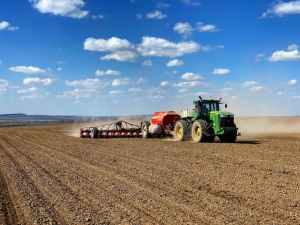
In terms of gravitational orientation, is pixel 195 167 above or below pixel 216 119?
below

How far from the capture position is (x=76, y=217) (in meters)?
6.17

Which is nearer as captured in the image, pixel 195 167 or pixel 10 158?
pixel 195 167

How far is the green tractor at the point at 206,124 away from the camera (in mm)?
18422

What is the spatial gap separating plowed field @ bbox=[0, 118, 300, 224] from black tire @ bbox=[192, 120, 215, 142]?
16.4 ft

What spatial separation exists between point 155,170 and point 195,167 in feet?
4.61

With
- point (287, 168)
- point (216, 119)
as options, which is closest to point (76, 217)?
point (287, 168)

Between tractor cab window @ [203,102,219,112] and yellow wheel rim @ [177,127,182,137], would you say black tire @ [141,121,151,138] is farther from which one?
tractor cab window @ [203,102,219,112]

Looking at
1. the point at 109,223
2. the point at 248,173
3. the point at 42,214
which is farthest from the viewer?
the point at 248,173

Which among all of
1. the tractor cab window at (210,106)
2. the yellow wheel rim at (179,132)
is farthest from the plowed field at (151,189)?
the yellow wheel rim at (179,132)

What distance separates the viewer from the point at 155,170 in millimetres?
10742

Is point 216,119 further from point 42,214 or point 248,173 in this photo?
point 42,214

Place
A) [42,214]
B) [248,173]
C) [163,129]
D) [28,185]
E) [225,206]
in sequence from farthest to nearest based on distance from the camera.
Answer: [163,129] < [248,173] < [28,185] < [225,206] < [42,214]

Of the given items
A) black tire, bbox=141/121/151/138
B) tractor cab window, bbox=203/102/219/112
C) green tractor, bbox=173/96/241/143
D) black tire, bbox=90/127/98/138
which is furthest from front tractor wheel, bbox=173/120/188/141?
black tire, bbox=90/127/98/138

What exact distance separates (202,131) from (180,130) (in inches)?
111
